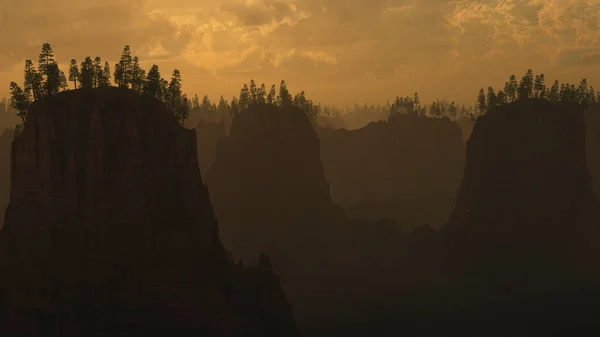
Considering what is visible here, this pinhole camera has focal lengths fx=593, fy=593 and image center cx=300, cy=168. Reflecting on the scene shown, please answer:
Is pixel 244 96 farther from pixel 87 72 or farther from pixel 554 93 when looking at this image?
pixel 87 72

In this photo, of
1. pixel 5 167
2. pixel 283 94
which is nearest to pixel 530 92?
pixel 283 94

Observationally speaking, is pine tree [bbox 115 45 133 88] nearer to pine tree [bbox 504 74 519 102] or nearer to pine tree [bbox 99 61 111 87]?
pine tree [bbox 99 61 111 87]

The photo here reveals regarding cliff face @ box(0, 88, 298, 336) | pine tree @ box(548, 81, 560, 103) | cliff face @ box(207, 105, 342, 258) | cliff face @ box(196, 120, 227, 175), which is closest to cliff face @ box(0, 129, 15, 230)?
cliff face @ box(196, 120, 227, 175)

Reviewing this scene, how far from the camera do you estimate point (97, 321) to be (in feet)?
178

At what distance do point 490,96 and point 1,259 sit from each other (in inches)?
4478

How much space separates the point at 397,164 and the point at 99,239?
118625mm

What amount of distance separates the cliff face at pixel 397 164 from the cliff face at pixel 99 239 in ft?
318

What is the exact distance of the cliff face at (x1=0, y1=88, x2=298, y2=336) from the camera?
54.1m

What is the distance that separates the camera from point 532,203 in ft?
332

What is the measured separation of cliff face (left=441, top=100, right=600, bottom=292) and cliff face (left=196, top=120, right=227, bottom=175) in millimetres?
65863

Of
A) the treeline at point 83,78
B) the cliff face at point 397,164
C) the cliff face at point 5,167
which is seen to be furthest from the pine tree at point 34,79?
the cliff face at point 397,164

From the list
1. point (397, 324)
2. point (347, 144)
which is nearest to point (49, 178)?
point (397, 324)

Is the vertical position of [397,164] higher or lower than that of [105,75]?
lower

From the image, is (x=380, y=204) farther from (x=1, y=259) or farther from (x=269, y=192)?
(x=1, y=259)
